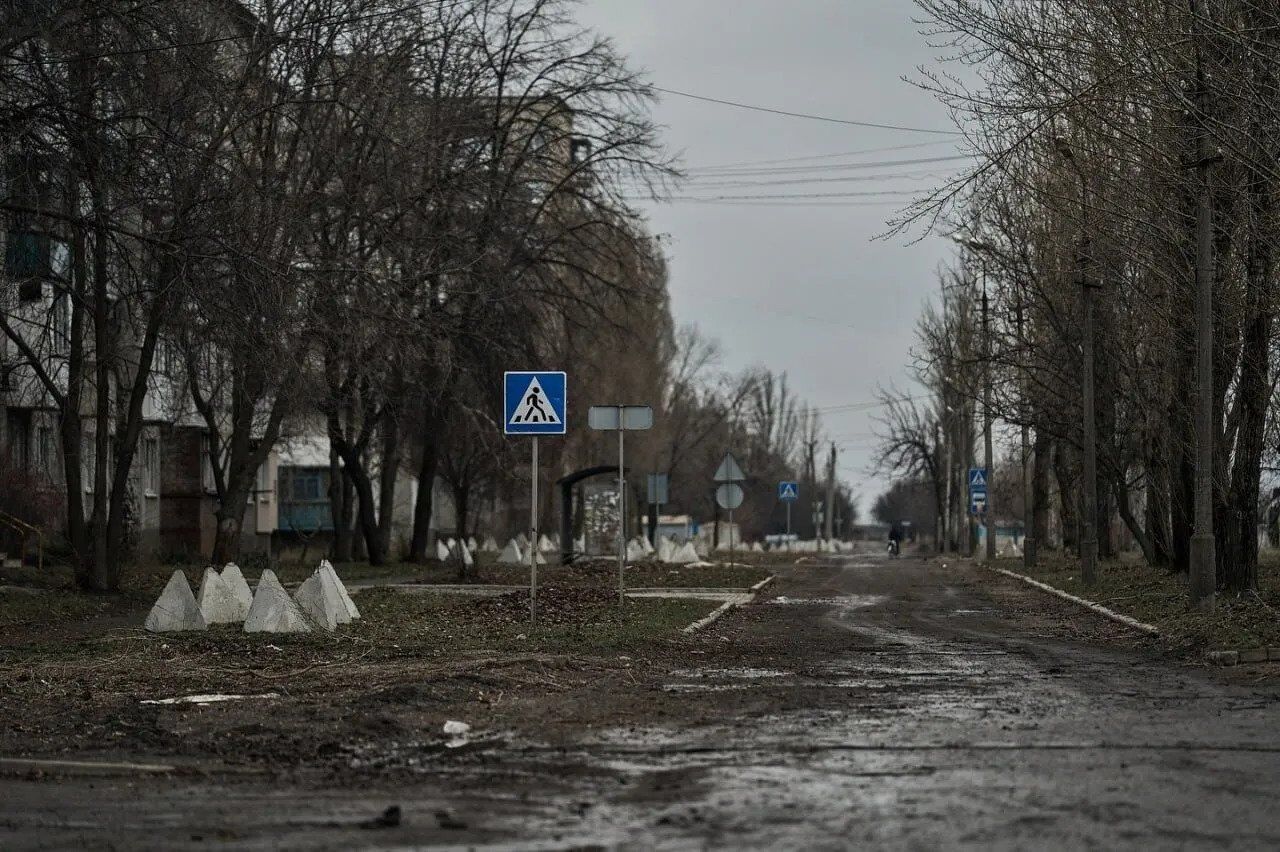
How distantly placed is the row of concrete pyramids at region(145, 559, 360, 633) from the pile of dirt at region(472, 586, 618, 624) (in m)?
2.77

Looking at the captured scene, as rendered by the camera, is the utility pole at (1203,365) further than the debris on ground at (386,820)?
Yes

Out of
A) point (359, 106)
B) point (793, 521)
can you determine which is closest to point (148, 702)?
point (359, 106)

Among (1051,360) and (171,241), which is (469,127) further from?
(171,241)

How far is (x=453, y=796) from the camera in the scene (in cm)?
854

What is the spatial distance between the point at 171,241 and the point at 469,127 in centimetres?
1625

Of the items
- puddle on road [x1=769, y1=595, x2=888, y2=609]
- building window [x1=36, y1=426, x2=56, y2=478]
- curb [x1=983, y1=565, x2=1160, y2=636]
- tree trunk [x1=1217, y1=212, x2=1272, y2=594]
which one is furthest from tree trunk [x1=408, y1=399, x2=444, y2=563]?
tree trunk [x1=1217, y1=212, x2=1272, y2=594]

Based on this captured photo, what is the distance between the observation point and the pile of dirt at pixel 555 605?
22.4 m

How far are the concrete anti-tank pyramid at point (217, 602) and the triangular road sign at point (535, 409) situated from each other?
11.6 ft

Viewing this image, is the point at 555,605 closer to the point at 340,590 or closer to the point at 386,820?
the point at 340,590

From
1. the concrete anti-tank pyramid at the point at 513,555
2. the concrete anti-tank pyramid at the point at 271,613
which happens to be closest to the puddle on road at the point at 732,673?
the concrete anti-tank pyramid at the point at 271,613

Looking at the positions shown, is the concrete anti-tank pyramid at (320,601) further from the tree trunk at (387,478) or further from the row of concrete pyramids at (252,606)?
the tree trunk at (387,478)

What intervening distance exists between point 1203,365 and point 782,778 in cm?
1383

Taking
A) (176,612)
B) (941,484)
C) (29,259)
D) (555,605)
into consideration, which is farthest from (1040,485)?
(176,612)

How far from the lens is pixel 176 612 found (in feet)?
61.8
